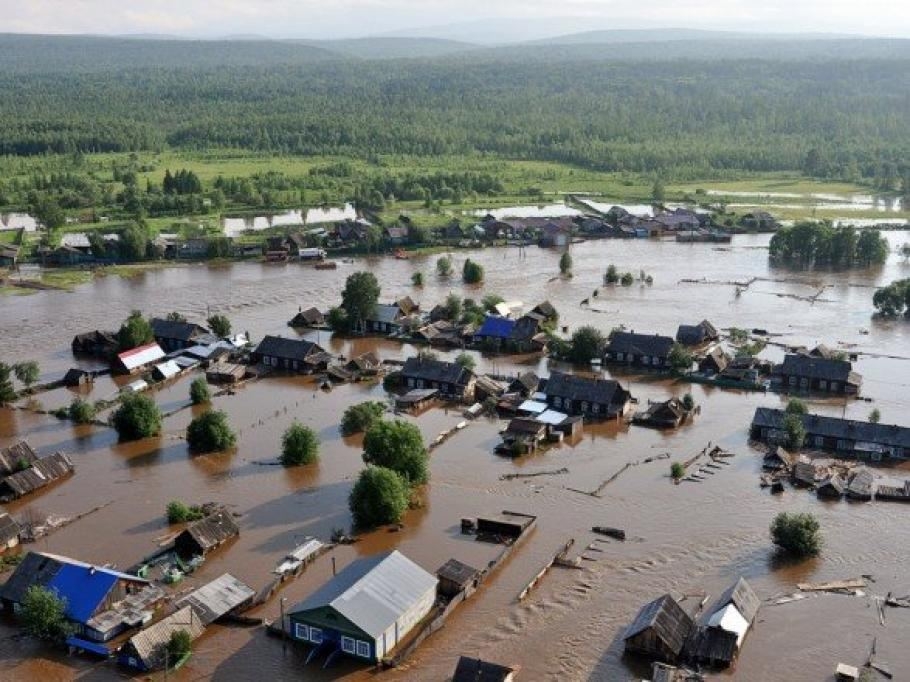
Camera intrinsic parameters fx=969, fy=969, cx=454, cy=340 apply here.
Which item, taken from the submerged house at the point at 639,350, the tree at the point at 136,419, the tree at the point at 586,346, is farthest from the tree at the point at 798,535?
the tree at the point at 136,419

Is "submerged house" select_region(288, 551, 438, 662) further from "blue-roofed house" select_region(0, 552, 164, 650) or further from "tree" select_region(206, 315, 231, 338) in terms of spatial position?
"tree" select_region(206, 315, 231, 338)

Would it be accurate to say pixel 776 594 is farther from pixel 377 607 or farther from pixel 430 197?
pixel 430 197

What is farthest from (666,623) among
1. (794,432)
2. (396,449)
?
(794,432)

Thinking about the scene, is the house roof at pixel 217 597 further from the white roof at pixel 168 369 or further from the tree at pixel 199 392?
the white roof at pixel 168 369

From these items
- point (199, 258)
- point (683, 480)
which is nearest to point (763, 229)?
point (199, 258)

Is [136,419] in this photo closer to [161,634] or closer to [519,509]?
[161,634]

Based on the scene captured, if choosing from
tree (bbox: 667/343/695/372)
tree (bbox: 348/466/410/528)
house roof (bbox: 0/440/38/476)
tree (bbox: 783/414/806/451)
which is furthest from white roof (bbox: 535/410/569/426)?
house roof (bbox: 0/440/38/476)

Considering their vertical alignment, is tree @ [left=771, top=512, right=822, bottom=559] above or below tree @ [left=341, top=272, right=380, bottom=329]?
below
